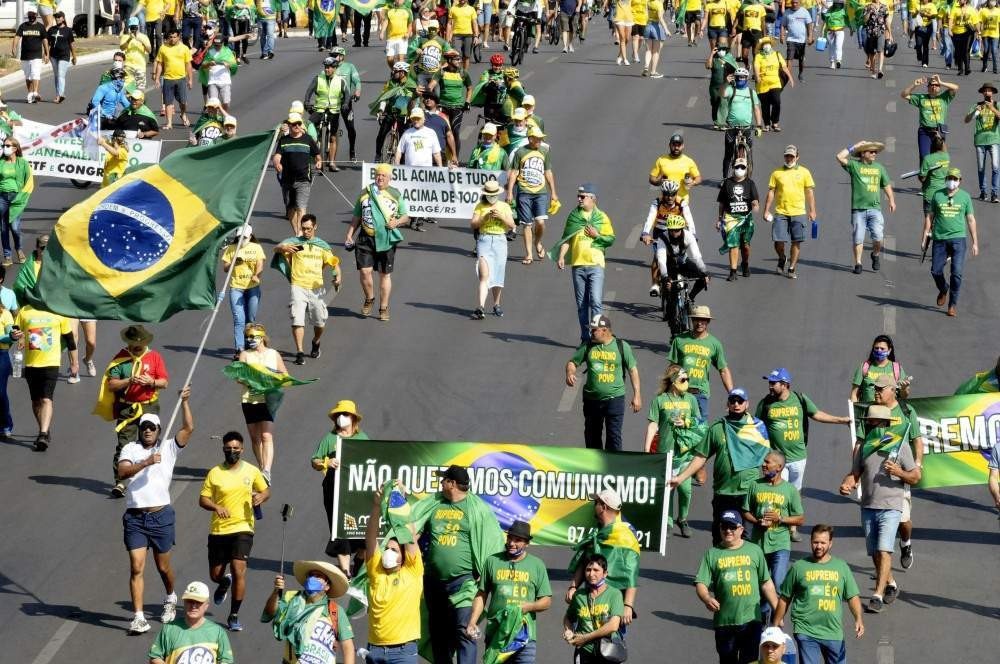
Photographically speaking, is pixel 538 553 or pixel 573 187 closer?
pixel 538 553

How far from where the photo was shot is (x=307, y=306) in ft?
72.6

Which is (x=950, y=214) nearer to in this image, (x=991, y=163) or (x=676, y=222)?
(x=676, y=222)

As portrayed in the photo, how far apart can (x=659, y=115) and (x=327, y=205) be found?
1006cm

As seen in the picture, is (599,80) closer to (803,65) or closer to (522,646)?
(803,65)

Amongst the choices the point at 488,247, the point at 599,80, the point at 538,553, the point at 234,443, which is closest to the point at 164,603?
the point at 234,443

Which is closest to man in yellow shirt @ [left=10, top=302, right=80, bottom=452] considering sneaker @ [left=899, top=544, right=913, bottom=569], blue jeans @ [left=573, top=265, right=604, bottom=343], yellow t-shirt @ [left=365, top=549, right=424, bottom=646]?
blue jeans @ [left=573, top=265, right=604, bottom=343]

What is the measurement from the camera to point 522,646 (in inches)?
506

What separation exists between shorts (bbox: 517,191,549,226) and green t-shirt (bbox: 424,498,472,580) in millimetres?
13294

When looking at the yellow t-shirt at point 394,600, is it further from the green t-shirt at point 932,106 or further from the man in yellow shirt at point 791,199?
the green t-shirt at point 932,106

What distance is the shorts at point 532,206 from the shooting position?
26.3 meters

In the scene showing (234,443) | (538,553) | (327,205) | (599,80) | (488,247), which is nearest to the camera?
(234,443)

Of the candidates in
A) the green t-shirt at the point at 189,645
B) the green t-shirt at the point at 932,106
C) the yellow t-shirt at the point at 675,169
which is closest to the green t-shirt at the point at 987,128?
the green t-shirt at the point at 932,106

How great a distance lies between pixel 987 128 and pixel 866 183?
5236mm

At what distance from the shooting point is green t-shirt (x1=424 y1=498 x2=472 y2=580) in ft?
44.0
